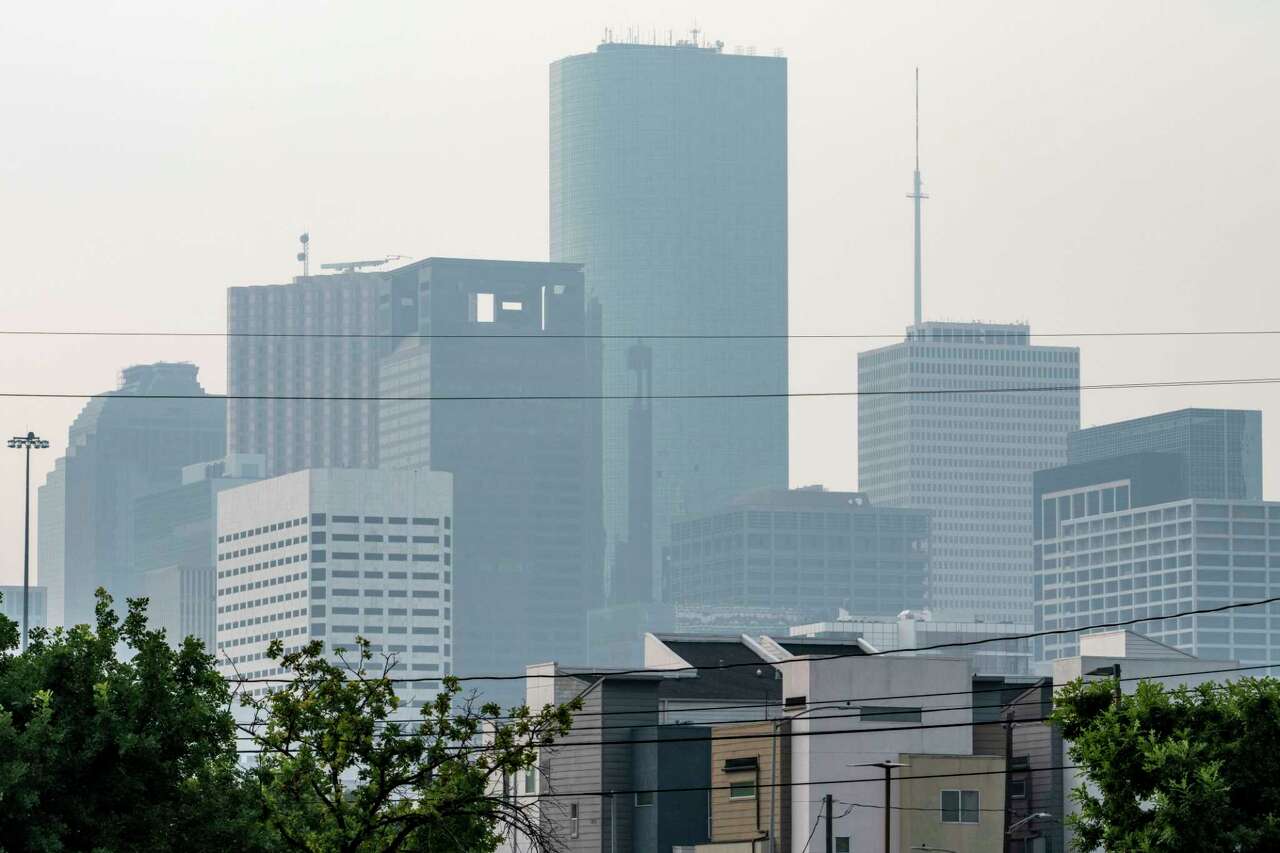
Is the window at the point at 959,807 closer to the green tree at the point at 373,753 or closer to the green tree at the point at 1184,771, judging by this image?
the green tree at the point at 1184,771

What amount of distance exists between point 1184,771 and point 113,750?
68.4 feet

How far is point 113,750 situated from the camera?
37.9 metres

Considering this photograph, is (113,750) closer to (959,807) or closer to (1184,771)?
(1184,771)

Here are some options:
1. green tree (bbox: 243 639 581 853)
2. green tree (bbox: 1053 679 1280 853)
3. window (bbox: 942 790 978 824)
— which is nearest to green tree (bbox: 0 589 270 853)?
green tree (bbox: 243 639 581 853)

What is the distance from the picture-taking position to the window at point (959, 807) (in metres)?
102

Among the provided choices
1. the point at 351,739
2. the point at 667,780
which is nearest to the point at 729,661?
the point at 667,780

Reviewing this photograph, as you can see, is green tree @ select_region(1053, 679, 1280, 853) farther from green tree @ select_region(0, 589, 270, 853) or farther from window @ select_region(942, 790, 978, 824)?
window @ select_region(942, 790, 978, 824)

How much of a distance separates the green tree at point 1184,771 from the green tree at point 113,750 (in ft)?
58.7

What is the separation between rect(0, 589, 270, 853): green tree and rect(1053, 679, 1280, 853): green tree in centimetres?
1789

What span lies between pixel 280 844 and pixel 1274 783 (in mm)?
20506

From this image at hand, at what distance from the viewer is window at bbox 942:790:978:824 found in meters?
102

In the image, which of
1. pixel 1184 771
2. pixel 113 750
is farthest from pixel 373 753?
pixel 1184 771

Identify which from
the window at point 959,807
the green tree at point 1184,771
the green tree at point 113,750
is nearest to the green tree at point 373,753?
the green tree at point 113,750

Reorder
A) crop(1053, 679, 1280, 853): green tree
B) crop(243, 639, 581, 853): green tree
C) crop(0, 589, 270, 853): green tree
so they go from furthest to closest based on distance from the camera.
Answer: crop(1053, 679, 1280, 853): green tree < crop(243, 639, 581, 853): green tree < crop(0, 589, 270, 853): green tree
